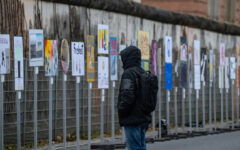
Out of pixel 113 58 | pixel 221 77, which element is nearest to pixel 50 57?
pixel 113 58

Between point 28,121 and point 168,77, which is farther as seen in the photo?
point 168,77

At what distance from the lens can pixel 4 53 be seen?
11578mm

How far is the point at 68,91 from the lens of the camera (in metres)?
14.7

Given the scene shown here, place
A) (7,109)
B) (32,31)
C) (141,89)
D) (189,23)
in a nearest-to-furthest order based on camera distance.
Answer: (141,89)
(32,31)
(7,109)
(189,23)

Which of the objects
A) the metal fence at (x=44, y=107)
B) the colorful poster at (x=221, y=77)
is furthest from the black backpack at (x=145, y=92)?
the colorful poster at (x=221, y=77)

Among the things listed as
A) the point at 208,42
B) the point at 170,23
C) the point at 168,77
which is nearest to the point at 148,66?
the point at 168,77

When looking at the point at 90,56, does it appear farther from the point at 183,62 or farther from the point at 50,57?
the point at 183,62

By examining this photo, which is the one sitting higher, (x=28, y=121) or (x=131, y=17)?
(x=131, y=17)

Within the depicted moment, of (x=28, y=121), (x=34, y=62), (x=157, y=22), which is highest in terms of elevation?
(x=157, y=22)

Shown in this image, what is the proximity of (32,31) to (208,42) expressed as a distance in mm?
10363

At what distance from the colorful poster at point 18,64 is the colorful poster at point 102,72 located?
2.22 metres

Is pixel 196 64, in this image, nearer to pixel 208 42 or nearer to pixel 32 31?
pixel 208 42

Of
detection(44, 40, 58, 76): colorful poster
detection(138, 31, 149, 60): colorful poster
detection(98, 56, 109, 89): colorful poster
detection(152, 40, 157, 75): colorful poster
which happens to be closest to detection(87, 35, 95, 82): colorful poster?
detection(98, 56, 109, 89): colorful poster

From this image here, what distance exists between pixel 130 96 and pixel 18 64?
3.06m
